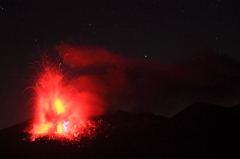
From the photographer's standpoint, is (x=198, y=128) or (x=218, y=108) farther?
(x=218, y=108)

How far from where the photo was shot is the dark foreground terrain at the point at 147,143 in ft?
101

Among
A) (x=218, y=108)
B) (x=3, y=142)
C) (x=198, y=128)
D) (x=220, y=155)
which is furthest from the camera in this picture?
(x=218, y=108)

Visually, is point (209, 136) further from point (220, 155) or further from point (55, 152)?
point (55, 152)

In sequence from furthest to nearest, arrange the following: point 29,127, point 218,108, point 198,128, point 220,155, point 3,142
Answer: point 218,108
point 29,127
point 198,128
point 3,142
point 220,155

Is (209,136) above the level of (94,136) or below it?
below

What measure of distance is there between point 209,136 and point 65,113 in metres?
29.3

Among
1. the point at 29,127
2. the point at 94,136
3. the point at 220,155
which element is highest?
the point at 29,127

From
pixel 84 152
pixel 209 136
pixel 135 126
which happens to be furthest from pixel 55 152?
pixel 209 136

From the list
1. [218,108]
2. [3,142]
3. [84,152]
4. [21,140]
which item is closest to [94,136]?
Result: [84,152]

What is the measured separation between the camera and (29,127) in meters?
45.7

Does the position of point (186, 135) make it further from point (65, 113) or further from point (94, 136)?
point (65, 113)

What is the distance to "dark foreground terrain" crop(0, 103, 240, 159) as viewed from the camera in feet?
101

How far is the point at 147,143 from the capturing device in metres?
34.3

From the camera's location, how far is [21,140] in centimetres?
3534
